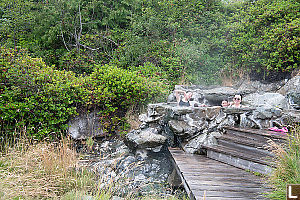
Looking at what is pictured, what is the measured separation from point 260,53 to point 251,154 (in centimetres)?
616

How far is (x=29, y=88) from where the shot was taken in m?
5.04

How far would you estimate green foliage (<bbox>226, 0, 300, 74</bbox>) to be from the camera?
7.11 metres

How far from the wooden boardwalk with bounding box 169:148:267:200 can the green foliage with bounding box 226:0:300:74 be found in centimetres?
570

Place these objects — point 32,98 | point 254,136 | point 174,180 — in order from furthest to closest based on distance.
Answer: point 32,98 → point 174,180 → point 254,136

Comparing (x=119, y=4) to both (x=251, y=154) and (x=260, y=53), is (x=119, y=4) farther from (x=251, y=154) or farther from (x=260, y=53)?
(x=251, y=154)

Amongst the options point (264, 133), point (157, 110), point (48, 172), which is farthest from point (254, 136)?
point (48, 172)

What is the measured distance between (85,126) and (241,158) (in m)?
4.31

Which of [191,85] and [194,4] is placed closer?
[191,85]

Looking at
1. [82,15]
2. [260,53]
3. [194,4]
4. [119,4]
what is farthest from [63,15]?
[260,53]

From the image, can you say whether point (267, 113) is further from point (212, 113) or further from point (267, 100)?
point (267, 100)

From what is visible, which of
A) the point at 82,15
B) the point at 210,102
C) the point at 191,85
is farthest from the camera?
the point at 82,15

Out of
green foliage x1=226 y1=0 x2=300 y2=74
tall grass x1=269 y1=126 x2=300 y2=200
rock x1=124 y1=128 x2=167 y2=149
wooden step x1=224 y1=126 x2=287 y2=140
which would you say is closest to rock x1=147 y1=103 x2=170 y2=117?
rock x1=124 y1=128 x2=167 y2=149

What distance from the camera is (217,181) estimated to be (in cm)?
294

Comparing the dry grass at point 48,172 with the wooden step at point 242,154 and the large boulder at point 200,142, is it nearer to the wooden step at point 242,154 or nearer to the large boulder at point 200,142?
the large boulder at point 200,142
